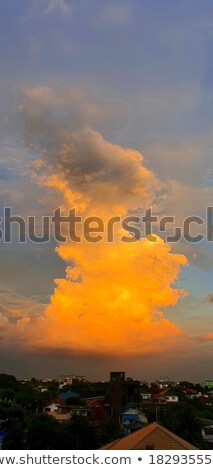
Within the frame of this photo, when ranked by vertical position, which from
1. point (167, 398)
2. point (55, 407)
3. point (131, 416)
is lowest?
point (167, 398)

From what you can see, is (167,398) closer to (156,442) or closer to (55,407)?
(55,407)

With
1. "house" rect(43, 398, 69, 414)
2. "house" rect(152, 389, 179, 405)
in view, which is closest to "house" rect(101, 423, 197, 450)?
"house" rect(43, 398, 69, 414)

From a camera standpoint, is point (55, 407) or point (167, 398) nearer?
point (55, 407)

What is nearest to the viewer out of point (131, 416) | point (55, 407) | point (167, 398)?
point (131, 416)

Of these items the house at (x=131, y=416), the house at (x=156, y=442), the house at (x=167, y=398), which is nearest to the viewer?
the house at (x=156, y=442)

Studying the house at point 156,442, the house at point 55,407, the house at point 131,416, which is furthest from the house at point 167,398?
the house at point 156,442

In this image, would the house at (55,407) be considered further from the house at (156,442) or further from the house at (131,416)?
the house at (156,442)

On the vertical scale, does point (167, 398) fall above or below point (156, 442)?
below

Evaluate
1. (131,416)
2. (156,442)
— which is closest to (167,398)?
(131,416)

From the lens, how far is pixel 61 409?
259 feet

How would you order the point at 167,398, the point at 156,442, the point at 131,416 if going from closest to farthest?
the point at 156,442 → the point at 131,416 → the point at 167,398

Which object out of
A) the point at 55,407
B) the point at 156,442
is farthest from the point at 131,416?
the point at 156,442
